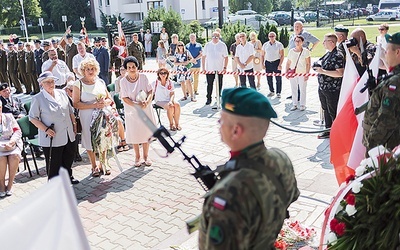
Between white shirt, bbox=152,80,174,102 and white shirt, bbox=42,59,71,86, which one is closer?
white shirt, bbox=152,80,174,102

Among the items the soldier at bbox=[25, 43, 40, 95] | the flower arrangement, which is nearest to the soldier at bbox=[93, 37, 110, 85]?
the soldier at bbox=[25, 43, 40, 95]

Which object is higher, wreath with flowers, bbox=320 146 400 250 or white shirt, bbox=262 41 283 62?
white shirt, bbox=262 41 283 62

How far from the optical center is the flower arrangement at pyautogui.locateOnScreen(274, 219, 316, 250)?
15.0 ft

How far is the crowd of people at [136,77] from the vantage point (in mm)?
6410

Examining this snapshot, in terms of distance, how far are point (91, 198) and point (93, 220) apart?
773mm

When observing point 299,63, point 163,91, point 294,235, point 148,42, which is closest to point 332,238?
point 294,235

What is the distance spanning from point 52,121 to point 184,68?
7222 millimetres

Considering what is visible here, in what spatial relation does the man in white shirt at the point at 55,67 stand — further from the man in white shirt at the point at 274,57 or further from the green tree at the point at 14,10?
the green tree at the point at 14,10

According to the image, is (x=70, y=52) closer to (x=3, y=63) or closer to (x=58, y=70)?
(x=3, y=63)

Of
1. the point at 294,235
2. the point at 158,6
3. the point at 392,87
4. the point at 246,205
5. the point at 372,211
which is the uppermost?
the point at 158,6

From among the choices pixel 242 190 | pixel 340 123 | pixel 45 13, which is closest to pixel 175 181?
pixel 340 123

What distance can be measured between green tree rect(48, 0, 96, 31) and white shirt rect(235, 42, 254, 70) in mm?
55243

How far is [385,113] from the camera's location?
408 centimetres

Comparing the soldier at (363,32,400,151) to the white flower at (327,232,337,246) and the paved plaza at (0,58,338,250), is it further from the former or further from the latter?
the paved plaza at (0,58,338,250)
